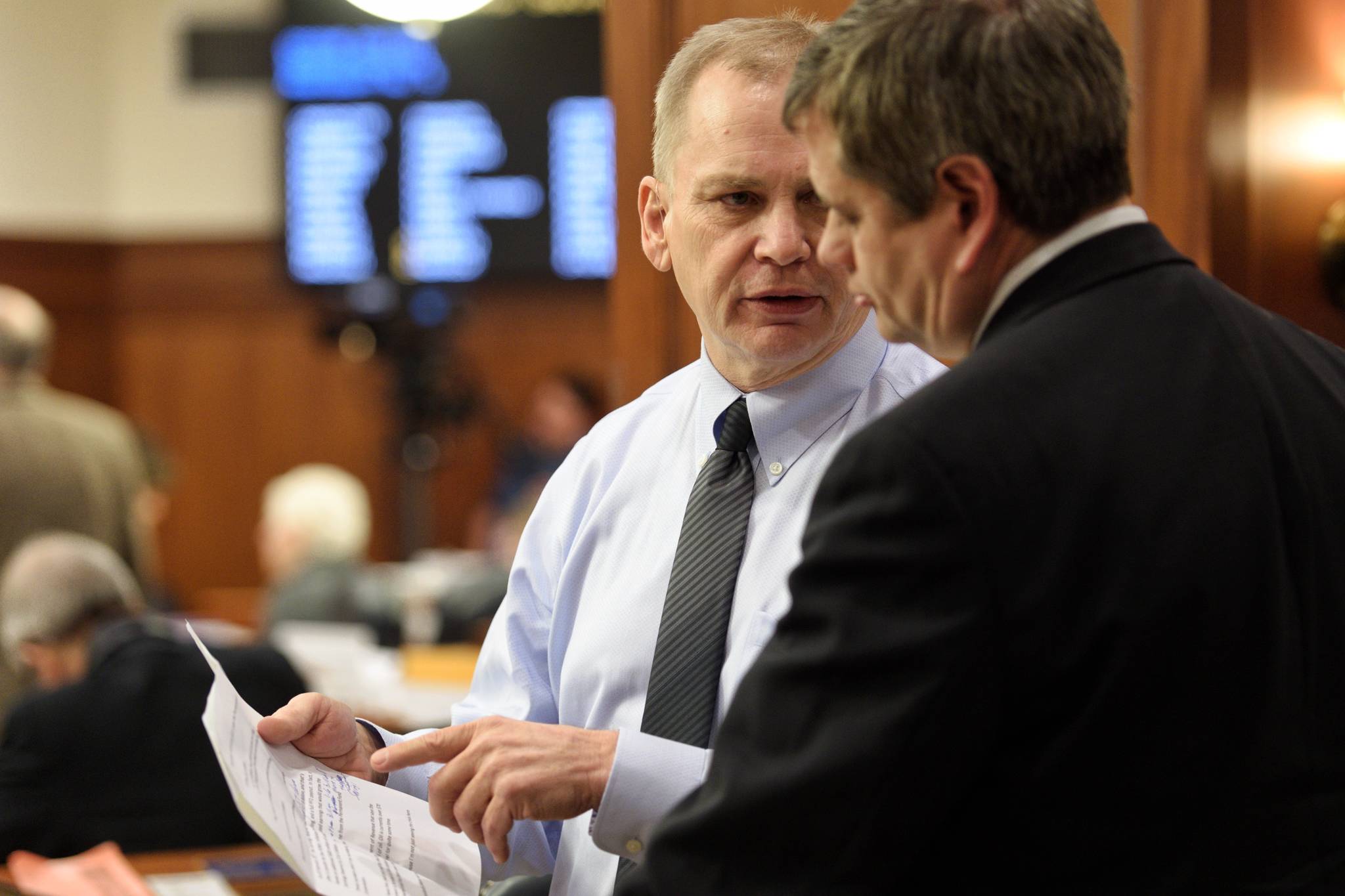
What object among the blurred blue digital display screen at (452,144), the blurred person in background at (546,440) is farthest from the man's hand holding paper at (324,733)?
the blurred blue digital display screen at (452,144)

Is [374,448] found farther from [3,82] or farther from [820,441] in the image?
[820,441]

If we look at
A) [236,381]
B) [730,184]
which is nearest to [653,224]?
[730,184]

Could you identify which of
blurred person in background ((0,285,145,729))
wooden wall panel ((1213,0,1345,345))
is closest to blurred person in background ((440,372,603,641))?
blurred person in background ((0,285,145,729))

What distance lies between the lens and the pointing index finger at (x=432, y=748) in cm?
119

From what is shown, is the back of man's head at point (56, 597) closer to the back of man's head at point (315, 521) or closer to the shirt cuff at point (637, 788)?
the back of man's head at point (315, 521)

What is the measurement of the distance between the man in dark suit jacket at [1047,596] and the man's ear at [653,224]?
667 mm

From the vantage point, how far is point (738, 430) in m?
1.44

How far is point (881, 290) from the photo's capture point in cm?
100

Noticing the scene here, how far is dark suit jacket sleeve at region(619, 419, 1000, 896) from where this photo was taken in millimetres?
826

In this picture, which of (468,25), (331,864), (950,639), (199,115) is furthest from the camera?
(199,115)

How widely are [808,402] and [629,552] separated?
9.2 inches

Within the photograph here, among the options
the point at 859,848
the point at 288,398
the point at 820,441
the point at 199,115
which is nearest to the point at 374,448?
the point at 288,398

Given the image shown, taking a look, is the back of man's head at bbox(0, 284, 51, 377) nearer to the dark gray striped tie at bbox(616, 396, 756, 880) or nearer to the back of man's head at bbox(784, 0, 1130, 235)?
the dark gray striped tie at bbox(616, 396, 756, 880)

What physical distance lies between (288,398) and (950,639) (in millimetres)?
7756
